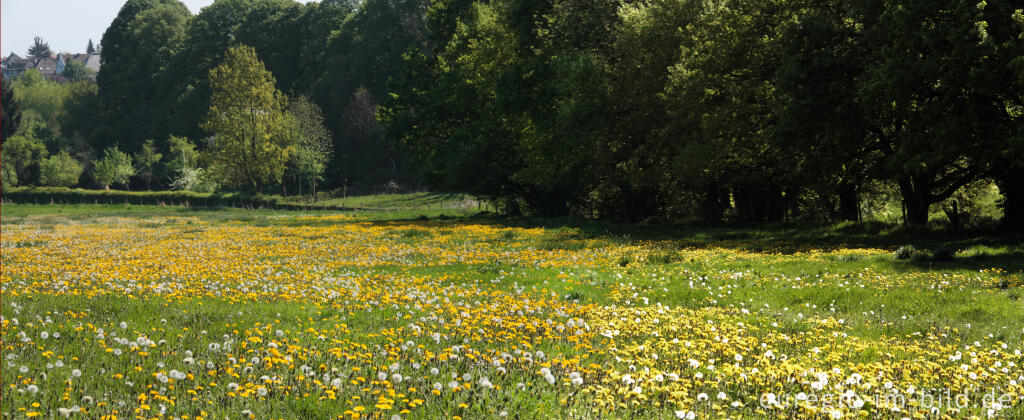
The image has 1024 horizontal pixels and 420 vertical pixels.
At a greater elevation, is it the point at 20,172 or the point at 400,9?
the point at 400,9

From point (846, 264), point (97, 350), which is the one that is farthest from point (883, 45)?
point (97, 350)

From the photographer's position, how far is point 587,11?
40.8 meters

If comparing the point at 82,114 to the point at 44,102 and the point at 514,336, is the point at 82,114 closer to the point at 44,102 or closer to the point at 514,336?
the point at 44,102

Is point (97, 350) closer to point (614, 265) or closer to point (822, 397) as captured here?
point (822, 397)

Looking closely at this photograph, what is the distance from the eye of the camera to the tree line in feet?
73.1

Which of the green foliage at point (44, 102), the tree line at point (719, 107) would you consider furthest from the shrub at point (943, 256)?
the green foliage at point (44, 102)

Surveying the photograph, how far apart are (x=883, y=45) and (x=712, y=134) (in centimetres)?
840

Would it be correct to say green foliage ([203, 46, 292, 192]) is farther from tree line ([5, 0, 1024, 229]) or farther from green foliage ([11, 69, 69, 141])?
green foliage ([11, 69, 69, 141])

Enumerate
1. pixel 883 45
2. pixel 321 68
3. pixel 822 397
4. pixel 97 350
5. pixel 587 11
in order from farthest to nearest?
pixel 321 68, pixel 587 11, pixel 883 45, pixel 97 350, pixel 822 397

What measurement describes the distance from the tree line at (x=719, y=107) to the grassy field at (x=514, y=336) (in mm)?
6399

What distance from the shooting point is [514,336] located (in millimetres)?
8609

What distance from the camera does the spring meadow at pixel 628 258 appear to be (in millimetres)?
6465

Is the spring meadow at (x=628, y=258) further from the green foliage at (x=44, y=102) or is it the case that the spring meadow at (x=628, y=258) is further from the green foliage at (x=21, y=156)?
the green foliage at (x=44, y=102)

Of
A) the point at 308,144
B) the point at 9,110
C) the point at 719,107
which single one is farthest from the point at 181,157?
the point at 719,107
